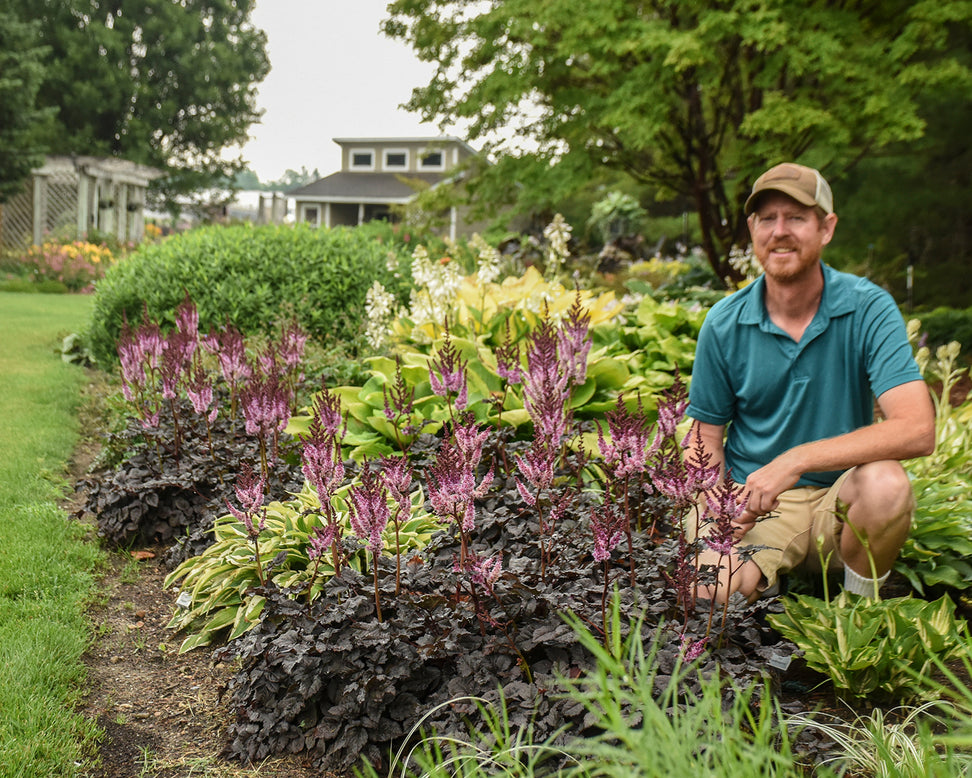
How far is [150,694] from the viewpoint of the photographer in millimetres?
2613

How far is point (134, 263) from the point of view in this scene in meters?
7.21

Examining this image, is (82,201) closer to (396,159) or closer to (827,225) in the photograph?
(396,159)

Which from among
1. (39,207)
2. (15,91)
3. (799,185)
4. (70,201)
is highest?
(15,91)

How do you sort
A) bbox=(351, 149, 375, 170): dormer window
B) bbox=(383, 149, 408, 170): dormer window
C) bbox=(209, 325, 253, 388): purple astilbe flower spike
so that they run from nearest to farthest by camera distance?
bbox=(209, 325, 253, 388): purple astilbe flower spike
bbox=(383, 149, 408, 170): dormer window
bbox=(351, 149, 375, 170): dormer window

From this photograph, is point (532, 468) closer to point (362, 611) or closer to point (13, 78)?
point (362, 611)

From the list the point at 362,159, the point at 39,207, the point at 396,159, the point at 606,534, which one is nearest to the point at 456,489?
the point at 606,534

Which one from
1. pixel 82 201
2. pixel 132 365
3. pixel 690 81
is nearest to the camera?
pixel 132 365

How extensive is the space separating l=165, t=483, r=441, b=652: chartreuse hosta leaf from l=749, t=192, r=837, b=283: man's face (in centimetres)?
159

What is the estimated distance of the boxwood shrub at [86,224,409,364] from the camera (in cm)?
679

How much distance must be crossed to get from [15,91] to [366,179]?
74.1 ft

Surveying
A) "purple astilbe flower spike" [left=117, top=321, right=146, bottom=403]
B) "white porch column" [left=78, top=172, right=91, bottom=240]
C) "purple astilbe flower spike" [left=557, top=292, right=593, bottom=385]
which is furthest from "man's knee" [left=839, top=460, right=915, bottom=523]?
"white porch column" [left=78, top=172, right=91, bottom=240]

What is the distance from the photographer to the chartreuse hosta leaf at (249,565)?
9.27 ft

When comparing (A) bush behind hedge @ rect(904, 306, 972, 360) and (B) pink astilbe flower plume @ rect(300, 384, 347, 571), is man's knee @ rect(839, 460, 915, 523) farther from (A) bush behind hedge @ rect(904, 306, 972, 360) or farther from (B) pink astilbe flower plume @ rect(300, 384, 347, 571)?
(A) bush behind hedge @ rect(904, 306, 972, 360)

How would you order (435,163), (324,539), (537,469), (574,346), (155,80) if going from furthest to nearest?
(435,163), (155,80), (574,346), (324,539), (537,469)
